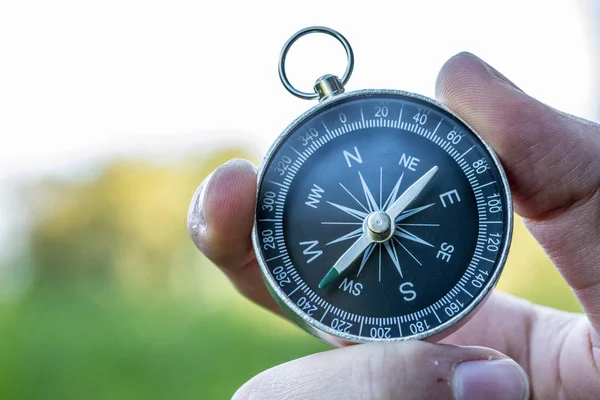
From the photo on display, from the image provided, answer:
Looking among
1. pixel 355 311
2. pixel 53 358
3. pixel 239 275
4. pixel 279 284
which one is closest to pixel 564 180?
pixel 355 311

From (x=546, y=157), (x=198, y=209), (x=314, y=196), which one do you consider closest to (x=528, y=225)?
(x=546, y=157)

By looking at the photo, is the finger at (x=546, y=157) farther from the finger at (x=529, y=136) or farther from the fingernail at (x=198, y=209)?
the fingernail at (x=198, y=209)

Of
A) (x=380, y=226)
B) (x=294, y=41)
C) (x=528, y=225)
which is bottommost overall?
(x=528, y=225)

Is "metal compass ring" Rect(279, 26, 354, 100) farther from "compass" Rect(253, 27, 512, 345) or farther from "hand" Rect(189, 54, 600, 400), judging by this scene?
"hand" Rect(189, 54, 600, 400)

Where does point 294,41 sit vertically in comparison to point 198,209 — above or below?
above

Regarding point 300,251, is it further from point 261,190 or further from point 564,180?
point 564,180

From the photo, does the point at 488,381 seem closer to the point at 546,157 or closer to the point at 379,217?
the point at 379,217

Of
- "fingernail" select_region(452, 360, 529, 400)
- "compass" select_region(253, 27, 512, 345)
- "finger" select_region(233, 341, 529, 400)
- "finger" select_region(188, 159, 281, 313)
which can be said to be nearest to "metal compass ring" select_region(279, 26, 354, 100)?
"compass" select_region(253, 27, 512, 345)
